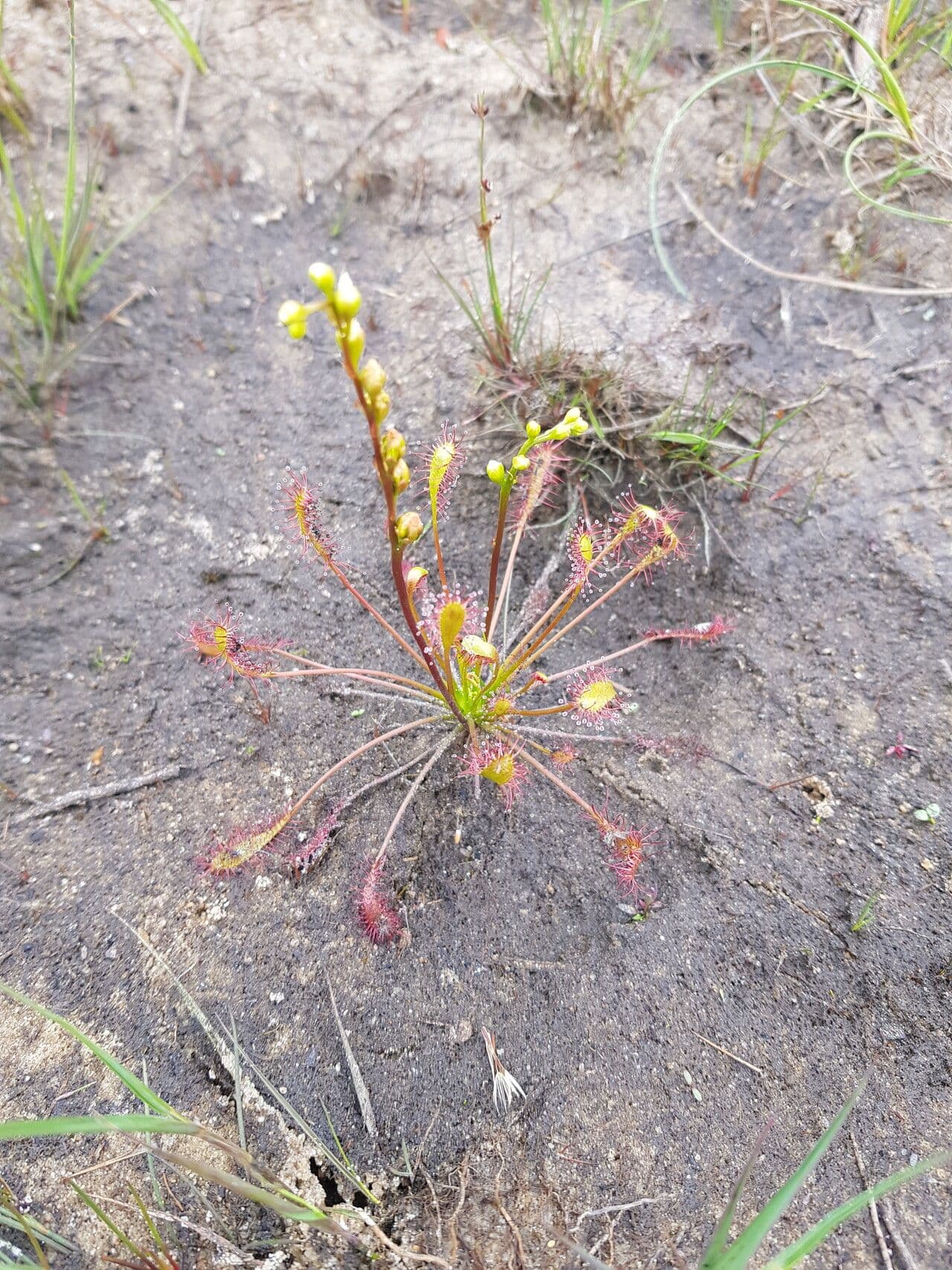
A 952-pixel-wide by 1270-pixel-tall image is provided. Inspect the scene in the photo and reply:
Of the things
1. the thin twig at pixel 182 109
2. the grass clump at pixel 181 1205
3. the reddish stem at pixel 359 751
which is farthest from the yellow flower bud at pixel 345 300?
the thin twig at pixel 182 109

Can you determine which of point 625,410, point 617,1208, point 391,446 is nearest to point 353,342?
point 391,446

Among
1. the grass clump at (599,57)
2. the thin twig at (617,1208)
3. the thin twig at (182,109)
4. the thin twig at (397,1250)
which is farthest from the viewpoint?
the thin twig at (182,109)

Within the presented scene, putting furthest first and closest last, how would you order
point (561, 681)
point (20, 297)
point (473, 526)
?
point (20, 297), point (473, 526), point (561, 681)

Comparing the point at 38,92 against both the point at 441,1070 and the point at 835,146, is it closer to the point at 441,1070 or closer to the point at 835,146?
the point at 835,146

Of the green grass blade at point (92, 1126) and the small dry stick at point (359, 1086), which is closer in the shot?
the green grass blade at point (92, 1126)

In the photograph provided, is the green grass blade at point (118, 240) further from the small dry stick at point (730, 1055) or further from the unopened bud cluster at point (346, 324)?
the small dry stick at point (730, 1055)

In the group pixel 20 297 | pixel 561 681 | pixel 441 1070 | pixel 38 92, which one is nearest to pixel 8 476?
pixel 20 297
